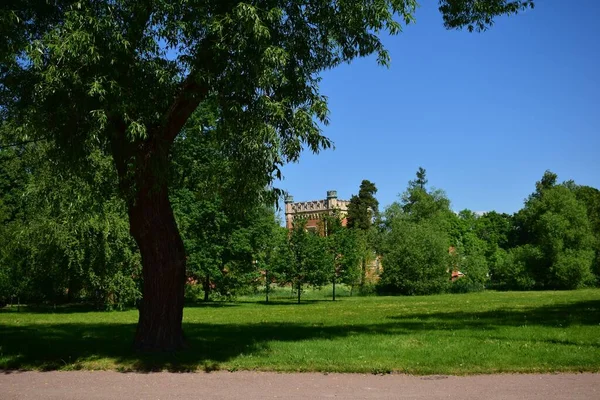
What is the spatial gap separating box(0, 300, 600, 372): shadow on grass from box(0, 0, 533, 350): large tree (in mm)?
931

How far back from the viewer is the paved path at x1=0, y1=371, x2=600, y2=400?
8.83m

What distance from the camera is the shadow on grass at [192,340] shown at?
1173cm

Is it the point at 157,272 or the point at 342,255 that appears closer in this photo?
the point at 157,272

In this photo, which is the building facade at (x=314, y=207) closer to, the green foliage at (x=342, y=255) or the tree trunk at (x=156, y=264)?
the green foliage at (x=342, y=255)

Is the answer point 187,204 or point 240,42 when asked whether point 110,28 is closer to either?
point 240,42

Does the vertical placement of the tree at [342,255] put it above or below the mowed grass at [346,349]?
above

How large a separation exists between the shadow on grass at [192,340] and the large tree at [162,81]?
93 cm

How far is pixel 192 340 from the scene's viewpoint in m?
14.4

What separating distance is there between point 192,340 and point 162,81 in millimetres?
6531

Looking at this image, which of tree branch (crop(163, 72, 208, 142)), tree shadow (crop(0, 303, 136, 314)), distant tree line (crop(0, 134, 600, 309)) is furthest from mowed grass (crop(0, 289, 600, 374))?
tree shadow (crop(0, 303, 136, 314))

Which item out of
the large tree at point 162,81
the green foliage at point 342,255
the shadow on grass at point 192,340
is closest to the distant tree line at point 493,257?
the green foliage at point 342,255

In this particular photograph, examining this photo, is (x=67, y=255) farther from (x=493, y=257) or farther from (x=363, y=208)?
(x=493, y=257)

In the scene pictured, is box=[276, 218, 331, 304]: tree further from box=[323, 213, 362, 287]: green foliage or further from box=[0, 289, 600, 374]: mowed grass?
box=[0, 289, 600, 374]: mowed grass

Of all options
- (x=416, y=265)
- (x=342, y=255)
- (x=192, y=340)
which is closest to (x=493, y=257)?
(x=416, y=265)
